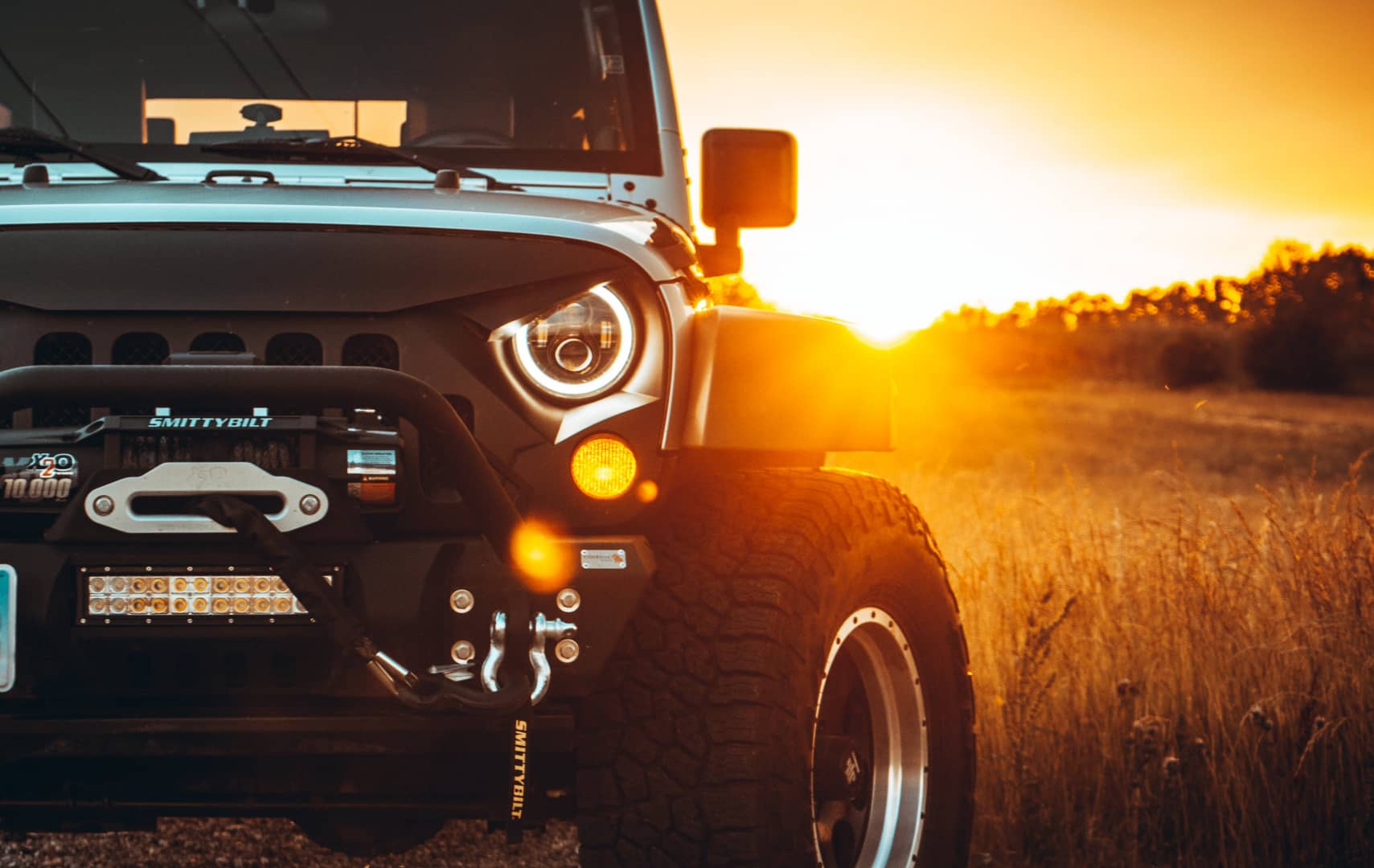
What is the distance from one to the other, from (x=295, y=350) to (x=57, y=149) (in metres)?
1.12

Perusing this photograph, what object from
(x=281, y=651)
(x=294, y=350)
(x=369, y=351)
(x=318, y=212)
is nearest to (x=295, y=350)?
(x=294, y=350)

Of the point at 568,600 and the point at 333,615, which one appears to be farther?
the point at 568,600

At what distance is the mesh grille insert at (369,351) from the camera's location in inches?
107

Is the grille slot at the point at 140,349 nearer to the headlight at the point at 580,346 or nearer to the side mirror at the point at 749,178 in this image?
the headlight at the point at 580,346

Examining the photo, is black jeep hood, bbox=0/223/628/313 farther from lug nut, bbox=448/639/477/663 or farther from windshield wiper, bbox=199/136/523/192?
windshield wiper, bbox=199/136/523/192

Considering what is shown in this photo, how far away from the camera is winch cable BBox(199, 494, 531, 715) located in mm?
2359

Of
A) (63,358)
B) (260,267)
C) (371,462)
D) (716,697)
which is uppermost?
(260,267)

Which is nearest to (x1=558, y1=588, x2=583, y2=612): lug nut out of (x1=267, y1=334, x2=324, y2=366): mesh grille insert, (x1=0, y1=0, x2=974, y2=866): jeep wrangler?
(x1=0, y1=0, x2=974, y2=866): jeep wrangler

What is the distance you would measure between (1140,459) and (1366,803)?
3280cm

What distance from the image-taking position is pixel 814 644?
280cm

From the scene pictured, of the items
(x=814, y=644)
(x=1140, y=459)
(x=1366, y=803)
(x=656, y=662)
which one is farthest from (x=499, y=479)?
(x=1140, y=459)

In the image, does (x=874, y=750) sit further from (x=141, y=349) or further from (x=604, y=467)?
(x=141, y=349)

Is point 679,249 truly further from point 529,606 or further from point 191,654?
point 191,654

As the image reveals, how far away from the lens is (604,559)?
2.63 meters
